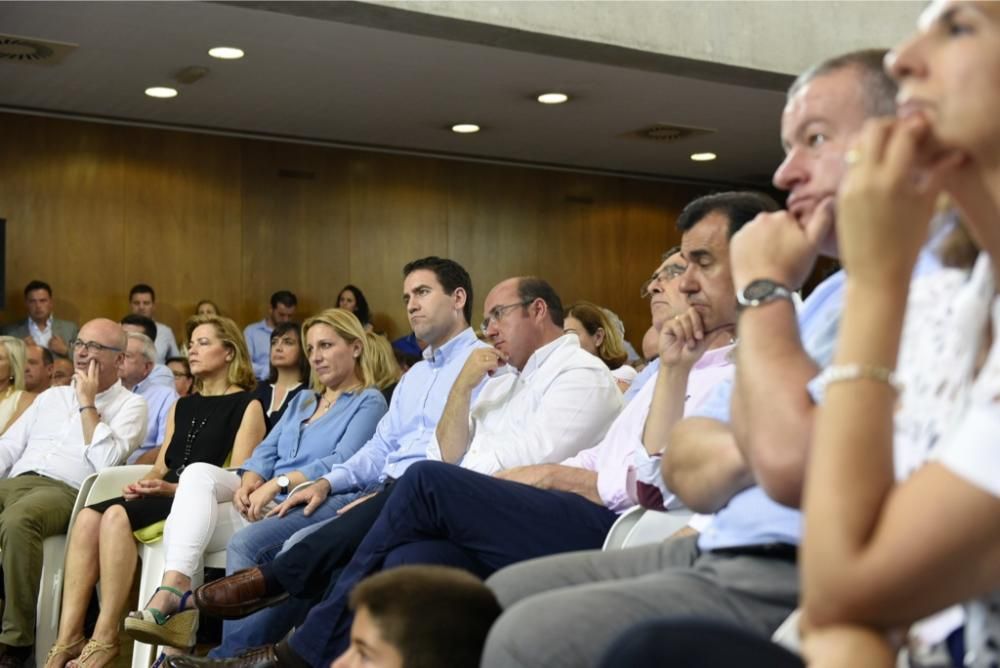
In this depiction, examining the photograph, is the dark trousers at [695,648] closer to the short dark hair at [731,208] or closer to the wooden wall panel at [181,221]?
the short dark hair at [731,208]

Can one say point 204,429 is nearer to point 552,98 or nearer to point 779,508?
point 779,508

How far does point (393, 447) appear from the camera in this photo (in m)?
3.95

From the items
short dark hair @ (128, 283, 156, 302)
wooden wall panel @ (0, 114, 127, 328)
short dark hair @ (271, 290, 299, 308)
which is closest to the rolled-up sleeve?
short dark hair @ (128, 283, 156, 302)

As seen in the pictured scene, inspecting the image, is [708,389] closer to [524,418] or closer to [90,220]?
[524,418]

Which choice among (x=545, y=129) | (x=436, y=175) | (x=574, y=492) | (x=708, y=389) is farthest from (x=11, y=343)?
(x=436, y=175)

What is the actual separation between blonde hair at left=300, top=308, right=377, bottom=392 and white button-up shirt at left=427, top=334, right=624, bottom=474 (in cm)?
96

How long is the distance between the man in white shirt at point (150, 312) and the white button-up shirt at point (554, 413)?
6222 millimetres

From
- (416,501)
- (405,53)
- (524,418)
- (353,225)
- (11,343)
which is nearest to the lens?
(416,501)

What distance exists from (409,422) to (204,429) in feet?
3.15

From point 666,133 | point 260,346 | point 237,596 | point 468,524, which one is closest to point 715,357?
point 468,524

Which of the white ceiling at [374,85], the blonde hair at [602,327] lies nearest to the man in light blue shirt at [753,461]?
the blonde hair at [602,327]

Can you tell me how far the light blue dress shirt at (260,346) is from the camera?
31.0 ft

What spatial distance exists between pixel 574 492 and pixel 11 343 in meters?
3.36

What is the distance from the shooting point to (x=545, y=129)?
9695 mm
